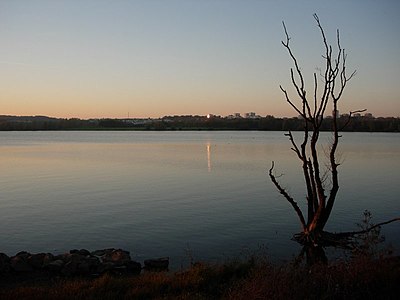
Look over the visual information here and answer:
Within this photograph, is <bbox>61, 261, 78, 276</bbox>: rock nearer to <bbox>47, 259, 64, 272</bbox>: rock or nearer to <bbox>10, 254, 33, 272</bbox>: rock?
<bbox>47, 259, 64, 272</bbox>: rock

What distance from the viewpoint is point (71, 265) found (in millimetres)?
10062

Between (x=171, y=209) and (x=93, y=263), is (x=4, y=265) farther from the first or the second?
(x=171, y=209)

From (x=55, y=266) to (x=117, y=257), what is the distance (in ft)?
4.60

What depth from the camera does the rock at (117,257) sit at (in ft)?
33.9

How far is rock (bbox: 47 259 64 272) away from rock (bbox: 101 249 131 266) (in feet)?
3.38

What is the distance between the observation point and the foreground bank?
255 inches

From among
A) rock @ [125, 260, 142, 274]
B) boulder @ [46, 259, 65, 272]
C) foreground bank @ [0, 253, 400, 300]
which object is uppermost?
foreground bank @ [0, 253, 400, 300]

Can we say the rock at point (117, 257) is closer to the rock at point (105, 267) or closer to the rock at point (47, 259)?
the rock at point (105, 267)

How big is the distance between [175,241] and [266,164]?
2368 centimetres

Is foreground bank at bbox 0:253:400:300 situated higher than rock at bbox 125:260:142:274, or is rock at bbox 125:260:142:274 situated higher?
foreground bank at bbox 0:253:400:300

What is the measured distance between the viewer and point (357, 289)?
6.70 meters

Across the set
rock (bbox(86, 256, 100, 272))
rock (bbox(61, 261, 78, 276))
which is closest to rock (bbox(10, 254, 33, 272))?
rock (bbox(61, 261, 78, 276))

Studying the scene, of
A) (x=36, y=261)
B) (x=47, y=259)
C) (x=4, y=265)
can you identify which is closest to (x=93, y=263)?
(x=47, y=259)

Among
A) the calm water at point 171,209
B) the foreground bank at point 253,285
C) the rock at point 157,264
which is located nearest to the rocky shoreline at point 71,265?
the rock at point 157,264
